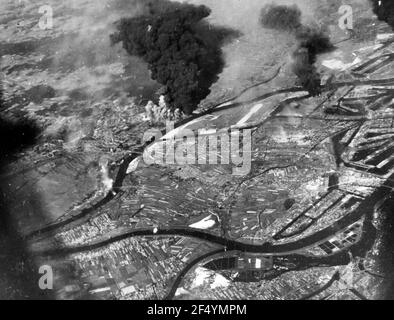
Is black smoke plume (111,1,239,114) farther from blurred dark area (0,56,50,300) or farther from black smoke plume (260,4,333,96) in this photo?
blurred dark area (0,56,50,300)

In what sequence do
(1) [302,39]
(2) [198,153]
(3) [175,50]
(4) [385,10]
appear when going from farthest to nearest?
(4) [385,10], (1) [302,39], (3) [175,50], (2) [198,153]

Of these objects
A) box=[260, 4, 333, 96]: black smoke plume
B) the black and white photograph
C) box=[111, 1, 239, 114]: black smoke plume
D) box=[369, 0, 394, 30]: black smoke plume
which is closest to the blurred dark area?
the black and white photograph

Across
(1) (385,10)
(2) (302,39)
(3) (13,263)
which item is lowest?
(3) (13,263)

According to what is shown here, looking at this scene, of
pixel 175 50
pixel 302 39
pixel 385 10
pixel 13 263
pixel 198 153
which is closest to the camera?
pixel 13 263

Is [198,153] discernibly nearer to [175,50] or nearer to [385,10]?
[175,50]

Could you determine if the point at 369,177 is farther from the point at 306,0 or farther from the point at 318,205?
the point at 306,0

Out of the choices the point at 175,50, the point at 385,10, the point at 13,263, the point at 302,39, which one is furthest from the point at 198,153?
the point at 385,10

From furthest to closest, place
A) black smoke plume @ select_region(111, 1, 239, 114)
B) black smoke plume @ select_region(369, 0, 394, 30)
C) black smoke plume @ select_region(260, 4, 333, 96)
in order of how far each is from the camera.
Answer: black smoke plume @ select_region(369, 0, 394, 30), black smoke plume @ select_region(260, 4, 333, 96), black smoke plume @ select_region(111, 1, 239, 114)
